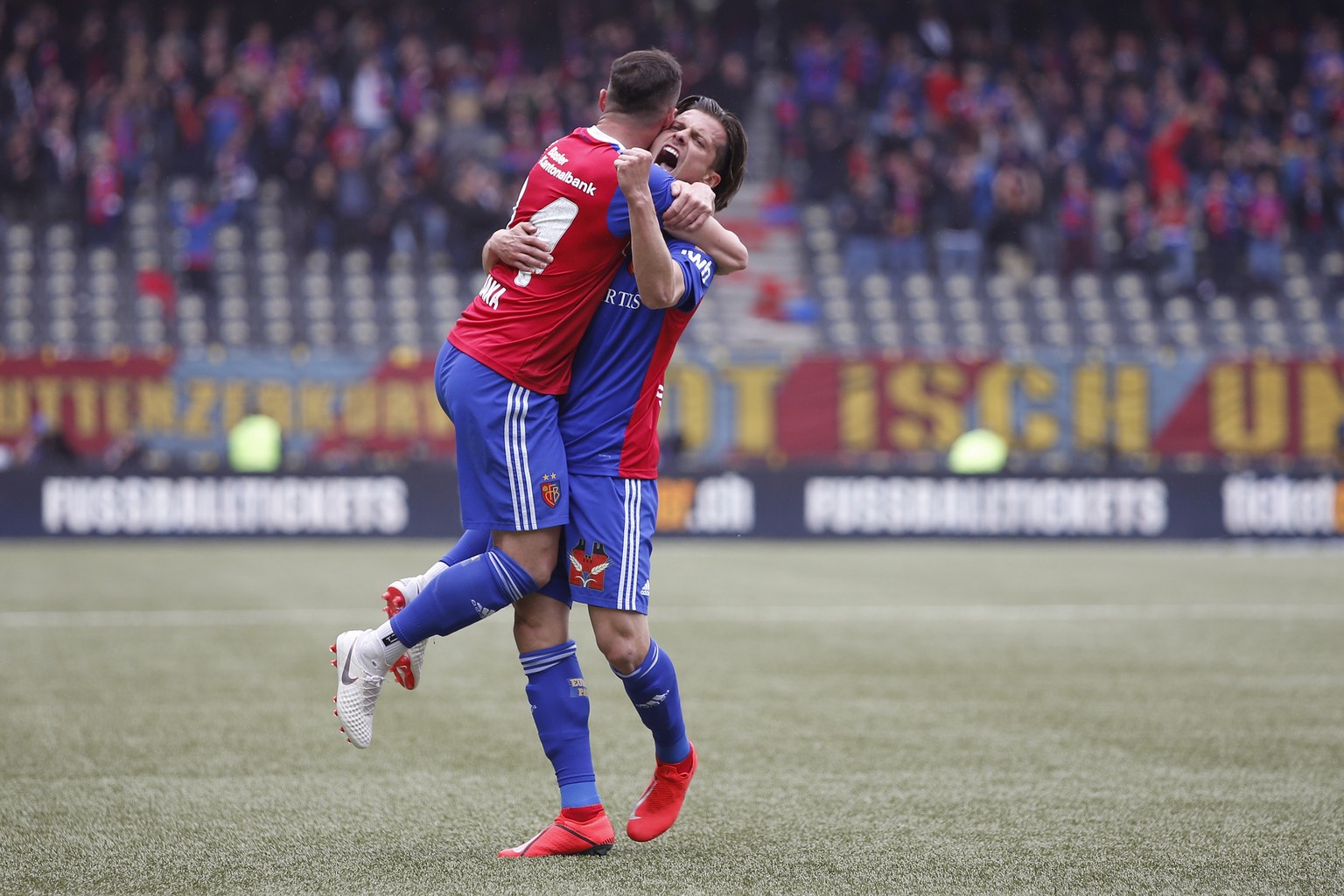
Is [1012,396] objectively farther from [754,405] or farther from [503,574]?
[503,574]

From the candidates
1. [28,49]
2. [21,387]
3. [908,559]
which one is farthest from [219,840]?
[28,49]

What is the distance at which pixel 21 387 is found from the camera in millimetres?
17469

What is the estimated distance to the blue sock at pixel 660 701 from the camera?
391cm

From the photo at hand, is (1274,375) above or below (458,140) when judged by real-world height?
below

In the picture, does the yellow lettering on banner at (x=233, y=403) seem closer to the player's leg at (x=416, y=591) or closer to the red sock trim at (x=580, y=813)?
the player's leg at (x=416, y=591)

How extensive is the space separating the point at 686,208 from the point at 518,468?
736 millimetres

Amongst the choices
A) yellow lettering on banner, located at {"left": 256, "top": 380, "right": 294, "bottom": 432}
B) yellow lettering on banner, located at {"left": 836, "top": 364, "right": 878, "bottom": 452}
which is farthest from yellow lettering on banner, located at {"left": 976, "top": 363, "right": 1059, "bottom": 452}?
yellow lettering on banner, located at {"left": 256, "top": 380, "right": 294, "bottom": 432}

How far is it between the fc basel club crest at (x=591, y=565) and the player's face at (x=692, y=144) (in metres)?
0.96

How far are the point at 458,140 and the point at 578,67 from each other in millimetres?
2332

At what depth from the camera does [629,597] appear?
3818 millimetres

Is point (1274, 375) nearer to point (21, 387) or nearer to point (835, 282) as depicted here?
point (835, 282)

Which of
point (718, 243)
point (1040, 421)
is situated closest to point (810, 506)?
point (1040, 421)

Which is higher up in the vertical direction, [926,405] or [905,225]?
[905,225]

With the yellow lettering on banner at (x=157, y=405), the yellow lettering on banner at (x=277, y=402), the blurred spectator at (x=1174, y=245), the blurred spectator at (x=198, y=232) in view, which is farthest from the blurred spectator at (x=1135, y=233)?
the yellow lettering on banner at (x=157, y=405)
